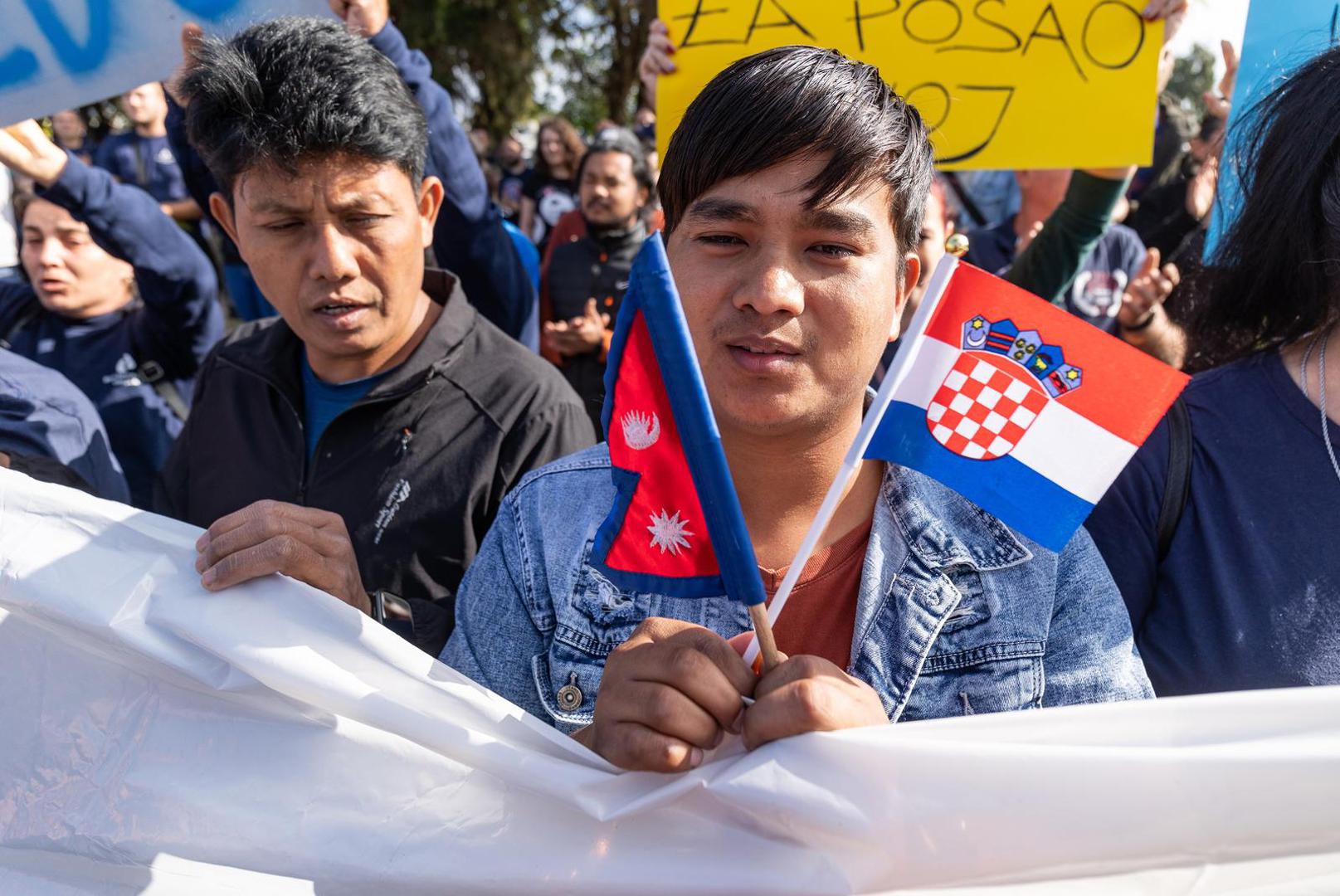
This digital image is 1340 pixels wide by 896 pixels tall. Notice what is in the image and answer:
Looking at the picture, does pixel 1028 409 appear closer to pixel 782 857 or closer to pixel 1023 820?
pixel 1023 820

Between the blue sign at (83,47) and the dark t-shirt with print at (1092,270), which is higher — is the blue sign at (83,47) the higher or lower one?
the higher one

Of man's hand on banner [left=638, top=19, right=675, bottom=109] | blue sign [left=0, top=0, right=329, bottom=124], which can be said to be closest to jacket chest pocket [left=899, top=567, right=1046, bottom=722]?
man's hand on banner [left=638, top=19, right=675, bottom=109]

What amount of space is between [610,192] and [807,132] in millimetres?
5112

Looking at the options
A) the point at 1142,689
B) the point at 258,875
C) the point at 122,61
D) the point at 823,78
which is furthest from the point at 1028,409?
the point at 122,61

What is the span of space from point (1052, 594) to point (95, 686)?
55.3 inches

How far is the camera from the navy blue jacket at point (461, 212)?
3.25 metres

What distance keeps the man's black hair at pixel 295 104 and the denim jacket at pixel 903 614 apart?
1071 millimetres

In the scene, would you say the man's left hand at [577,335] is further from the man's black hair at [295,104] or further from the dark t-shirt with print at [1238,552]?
the dark t-shirt with print at [1238,552]

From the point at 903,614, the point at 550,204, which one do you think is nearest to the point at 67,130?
the point at 550,204

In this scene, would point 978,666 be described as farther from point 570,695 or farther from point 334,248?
point 334,248

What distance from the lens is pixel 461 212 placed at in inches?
128

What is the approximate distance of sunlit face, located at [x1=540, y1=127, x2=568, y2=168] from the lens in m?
10.6

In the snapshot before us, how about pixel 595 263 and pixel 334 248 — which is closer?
pixel 334 248

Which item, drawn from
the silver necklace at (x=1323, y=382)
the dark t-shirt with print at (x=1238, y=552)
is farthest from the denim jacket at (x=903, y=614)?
the silver necklace at (x=1323, y=382)
